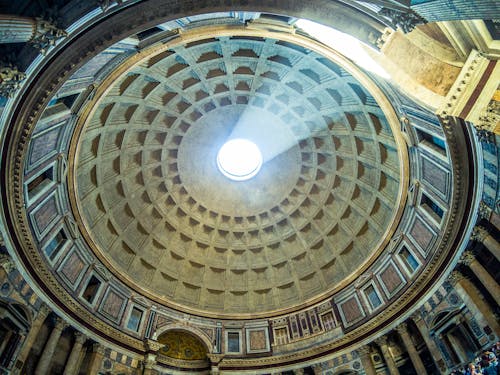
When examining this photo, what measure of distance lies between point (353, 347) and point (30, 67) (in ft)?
70.8

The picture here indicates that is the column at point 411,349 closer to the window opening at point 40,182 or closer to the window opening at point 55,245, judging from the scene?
the window opening at point 55,245

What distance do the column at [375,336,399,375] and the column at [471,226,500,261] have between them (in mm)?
8490

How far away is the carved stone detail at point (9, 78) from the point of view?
9492 millimetres

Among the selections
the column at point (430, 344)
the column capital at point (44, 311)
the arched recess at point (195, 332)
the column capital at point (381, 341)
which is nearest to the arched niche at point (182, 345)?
the arched recess at point (195, 332)

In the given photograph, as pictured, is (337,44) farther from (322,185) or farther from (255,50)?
(322,185)

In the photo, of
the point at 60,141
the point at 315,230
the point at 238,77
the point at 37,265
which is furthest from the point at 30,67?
the point at 315,230

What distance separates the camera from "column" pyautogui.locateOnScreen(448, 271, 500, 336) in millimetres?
14952

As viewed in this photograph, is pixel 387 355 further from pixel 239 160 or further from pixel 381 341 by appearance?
A: pixel 239 160

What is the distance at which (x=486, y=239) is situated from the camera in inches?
594

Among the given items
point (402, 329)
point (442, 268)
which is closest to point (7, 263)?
point (402, 329)

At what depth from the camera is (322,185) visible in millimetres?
28688

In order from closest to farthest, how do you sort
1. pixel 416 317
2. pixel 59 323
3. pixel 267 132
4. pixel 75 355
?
pixel 59 323 < pixel 75 355 < pixel 416 317 < pixel 267 132

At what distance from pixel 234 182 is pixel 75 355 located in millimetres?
17460

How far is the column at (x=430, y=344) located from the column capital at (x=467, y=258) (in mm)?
4484
